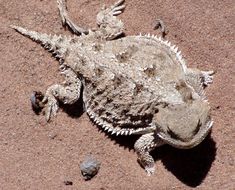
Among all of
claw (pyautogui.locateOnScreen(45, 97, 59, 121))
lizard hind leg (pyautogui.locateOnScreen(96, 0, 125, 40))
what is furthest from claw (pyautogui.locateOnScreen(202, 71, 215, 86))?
claw (pyautogui.locateOnScreen(45, 97, 59, 121))

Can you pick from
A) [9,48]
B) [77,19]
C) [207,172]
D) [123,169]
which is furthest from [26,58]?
[207,172]

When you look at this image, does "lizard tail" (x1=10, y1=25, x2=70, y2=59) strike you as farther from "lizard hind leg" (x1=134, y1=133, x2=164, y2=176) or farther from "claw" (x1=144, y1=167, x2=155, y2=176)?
"claw" (x1=144, y1=167, x2=155, y2=176)

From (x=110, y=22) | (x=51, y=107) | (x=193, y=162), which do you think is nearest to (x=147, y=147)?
(x=193, y=162)

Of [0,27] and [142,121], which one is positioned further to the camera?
[0,27]

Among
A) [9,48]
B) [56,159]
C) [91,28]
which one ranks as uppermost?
[91,28]

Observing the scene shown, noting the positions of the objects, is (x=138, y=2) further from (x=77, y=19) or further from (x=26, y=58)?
(x=26, y=58)

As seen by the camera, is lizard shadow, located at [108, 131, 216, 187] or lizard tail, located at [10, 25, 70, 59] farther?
lizard tail, located at [10, 25, 70, 59]

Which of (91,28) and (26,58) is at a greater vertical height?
(91,28)

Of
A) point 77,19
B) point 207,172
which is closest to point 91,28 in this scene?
point 77,19
